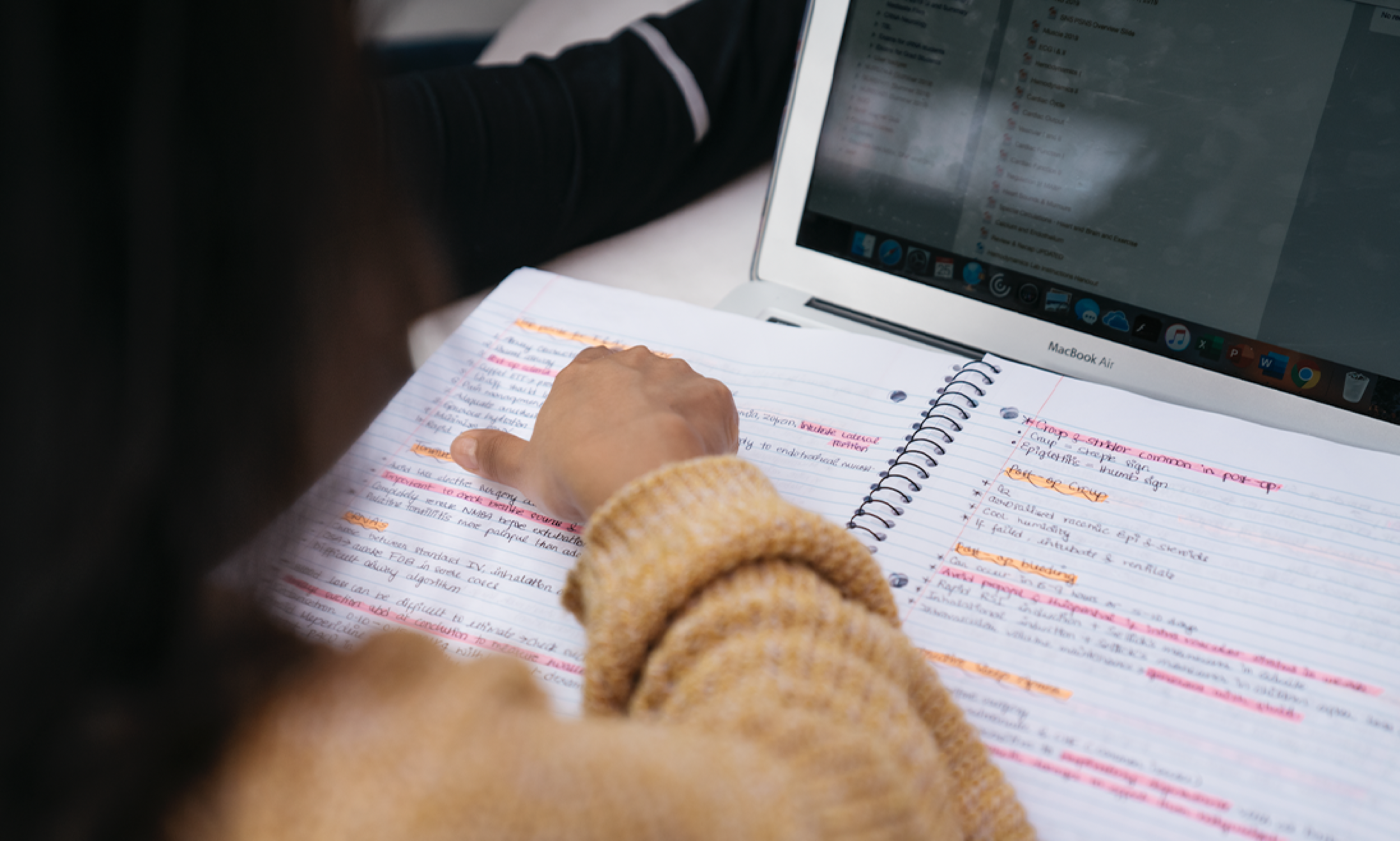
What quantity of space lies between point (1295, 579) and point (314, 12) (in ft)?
1.42

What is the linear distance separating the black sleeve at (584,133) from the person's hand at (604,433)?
0.57 feet

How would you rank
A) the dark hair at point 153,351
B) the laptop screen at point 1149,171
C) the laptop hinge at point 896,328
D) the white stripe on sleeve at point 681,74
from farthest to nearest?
the white stripe on sleeve at point 681,74
the laptop hinge at point 896,328
the laptop screen at point 1149,171
the dark hair at point 153,351

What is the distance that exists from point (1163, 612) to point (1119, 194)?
0.23m

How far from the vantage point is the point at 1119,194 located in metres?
0.51

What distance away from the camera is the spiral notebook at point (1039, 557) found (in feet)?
1.19

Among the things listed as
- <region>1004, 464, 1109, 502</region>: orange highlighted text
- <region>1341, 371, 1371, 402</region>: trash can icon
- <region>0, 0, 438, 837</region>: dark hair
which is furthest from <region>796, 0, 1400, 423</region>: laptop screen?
<region>0, 0, 438, 837</region>: dark hair

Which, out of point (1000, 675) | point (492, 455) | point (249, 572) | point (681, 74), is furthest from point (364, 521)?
point (681, 74)

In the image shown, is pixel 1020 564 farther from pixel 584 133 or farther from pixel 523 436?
pixel 584 133

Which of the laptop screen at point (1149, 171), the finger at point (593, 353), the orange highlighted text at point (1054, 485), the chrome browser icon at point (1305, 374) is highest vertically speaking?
the laptop screen at point (1149, 171)

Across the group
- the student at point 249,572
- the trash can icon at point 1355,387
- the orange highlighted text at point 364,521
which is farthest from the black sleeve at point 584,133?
the trash can icon at point 1355,387

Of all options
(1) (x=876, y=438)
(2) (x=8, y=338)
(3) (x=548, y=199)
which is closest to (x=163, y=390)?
(2) (x=8, y=338)

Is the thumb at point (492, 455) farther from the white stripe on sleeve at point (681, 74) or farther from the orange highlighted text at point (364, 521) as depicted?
the white stripe on sleeve at point (681, 74)

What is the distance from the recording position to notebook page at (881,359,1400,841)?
0.35 meters

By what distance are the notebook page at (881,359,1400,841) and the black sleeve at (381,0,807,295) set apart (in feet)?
1.03
